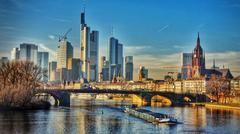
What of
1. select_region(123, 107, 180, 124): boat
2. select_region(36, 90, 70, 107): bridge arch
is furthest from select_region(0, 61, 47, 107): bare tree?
select_region(123, 107, 180, 124): boat

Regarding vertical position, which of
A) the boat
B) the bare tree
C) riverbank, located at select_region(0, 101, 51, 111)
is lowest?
the boat

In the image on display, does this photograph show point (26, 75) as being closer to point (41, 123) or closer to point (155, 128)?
point (41, 123)

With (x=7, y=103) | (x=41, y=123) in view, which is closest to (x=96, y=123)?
(x=41, y=123)

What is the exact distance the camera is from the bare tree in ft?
338

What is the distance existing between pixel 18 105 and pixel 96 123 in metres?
33.1

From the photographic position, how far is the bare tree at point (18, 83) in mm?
102875

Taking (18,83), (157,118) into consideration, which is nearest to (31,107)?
(18,83)

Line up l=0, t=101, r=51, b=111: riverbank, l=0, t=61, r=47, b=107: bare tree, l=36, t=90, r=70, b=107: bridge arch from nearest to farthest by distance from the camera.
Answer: l=0, t=101, r=51, b=111: riverbank, l=0, t=61, r=47, b=107: bare tree, l=36, t=90, r=70, b=107: bridge arch

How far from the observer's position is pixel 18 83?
353ft

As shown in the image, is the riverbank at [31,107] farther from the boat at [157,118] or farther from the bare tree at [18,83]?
the boat at [157,118]

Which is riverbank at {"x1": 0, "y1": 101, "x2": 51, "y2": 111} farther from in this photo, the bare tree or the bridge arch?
the bridge arch

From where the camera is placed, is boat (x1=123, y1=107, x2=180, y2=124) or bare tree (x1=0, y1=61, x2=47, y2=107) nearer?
boat (x1=123, y1=107, x2=180, y2=124)

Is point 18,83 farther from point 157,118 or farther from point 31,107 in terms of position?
point 157,118

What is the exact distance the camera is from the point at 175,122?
80.4 m
